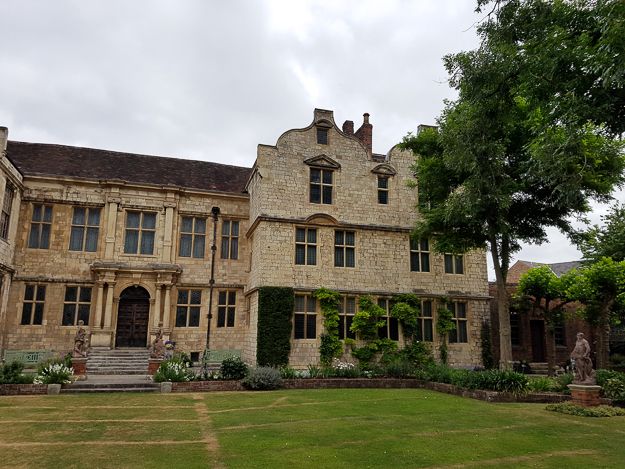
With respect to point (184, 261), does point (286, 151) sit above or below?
above

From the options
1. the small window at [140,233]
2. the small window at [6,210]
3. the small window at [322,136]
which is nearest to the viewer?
the small window at [6,210]

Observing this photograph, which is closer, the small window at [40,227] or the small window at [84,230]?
the small window at [40,227]

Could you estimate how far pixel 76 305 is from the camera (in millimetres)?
21047

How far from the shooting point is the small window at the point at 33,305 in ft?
67.1

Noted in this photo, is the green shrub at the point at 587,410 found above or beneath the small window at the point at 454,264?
beneath

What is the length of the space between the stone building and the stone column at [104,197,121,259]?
5 centimetres

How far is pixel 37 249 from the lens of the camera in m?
21.0

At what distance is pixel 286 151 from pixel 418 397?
1235 centimetres

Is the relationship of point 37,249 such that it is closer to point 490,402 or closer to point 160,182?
point 160,182

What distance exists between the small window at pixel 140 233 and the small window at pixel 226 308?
13.4ft

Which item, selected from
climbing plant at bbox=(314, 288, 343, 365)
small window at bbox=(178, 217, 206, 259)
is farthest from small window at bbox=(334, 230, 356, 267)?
small window at bbox=(178, 217, 206, 259)

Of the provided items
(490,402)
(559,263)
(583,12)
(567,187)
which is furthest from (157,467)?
(559,263)

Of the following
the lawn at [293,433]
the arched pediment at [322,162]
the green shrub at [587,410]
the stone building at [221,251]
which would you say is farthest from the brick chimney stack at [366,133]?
the green shrub at [587,410]

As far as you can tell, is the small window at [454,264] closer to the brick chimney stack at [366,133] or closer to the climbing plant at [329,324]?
the climbing plant at [329,324]
